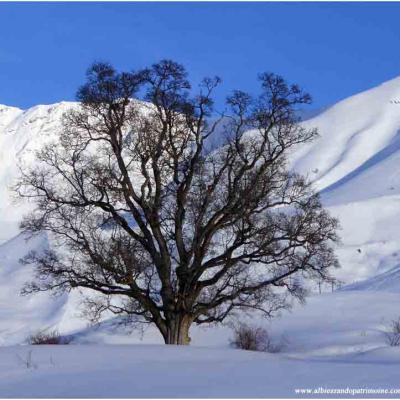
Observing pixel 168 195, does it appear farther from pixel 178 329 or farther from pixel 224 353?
pixel 224 353

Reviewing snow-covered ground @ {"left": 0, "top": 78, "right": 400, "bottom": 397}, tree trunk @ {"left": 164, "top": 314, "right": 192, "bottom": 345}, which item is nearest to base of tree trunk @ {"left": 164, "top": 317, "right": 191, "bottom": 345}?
tree trunk @ {"left": 164, "top": 314, "right": 192, "bottom": 345}

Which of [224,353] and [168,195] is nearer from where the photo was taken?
[224,353]

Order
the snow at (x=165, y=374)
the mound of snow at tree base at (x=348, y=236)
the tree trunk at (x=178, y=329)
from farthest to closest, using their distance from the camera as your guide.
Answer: the mound of snow at tree base at (x=348, y=236) → the tree trunk at (x=178, y=329) → the snow at (x=165, y=374)

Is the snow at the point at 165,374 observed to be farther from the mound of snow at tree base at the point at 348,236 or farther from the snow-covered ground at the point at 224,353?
the mound of snow at tree base at the point at 348,236

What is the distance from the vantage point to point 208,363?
1139 centimetres

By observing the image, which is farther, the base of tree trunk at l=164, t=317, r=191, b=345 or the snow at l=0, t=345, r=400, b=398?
the base of tree trunk at l=164, t=317, r=191, b=345

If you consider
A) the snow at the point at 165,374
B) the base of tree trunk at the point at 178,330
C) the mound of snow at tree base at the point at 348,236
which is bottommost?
the snow at the point at 165,374

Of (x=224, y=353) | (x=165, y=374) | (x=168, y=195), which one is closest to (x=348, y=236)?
(x=168, y=195)

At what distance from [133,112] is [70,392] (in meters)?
12.1

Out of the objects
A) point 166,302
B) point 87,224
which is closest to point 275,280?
point 166,302

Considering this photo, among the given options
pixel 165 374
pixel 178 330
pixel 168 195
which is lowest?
pixel 165 374

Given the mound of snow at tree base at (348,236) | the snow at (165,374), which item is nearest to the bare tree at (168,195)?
the snow at (165,374)

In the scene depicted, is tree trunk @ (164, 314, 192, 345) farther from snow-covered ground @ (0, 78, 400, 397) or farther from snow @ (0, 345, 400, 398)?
snow @ (0, 345, 400, 398)

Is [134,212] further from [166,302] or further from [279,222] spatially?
[279,222]
